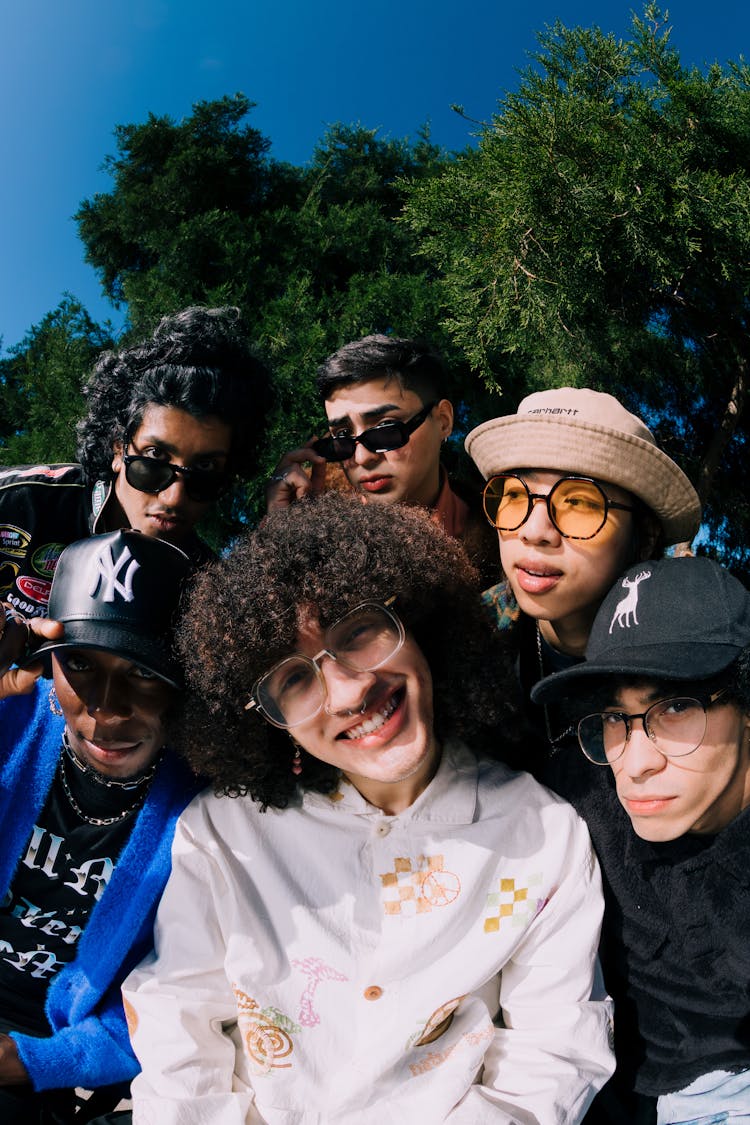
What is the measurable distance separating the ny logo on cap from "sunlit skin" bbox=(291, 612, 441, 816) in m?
0.45

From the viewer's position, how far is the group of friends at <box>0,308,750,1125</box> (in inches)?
75.0

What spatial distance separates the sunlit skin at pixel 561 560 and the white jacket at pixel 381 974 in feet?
1.90

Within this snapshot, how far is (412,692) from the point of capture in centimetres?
201

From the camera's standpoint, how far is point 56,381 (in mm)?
9195

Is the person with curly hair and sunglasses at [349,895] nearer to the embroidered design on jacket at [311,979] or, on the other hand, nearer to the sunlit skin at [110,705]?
the embroidered design on jacket at [311,979]

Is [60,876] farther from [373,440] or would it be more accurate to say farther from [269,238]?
[269,238]

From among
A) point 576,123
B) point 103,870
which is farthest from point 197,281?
point 103,870

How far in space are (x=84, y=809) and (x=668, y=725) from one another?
1.56m

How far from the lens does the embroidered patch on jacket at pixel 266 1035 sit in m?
1.95

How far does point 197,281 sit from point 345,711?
845cm

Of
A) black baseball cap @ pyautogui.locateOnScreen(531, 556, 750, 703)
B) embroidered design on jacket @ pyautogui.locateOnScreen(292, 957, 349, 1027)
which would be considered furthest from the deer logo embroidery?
embroidered design on jacket @ pyautogui.locateOnScreen(292, 957, 349, 1027)

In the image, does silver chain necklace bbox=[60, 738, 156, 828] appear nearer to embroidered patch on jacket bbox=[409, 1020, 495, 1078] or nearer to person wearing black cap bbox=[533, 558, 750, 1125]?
embroidered patch on jacket bbox=[409, 1020, 495, 1078]

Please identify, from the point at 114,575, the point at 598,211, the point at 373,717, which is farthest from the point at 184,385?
the point at 598,211

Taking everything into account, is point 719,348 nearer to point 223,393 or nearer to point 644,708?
point 223,393
